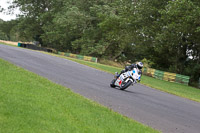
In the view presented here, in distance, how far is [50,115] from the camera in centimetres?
679

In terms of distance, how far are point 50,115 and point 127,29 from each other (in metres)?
36.3

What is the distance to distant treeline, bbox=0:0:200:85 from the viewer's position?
3262 cm

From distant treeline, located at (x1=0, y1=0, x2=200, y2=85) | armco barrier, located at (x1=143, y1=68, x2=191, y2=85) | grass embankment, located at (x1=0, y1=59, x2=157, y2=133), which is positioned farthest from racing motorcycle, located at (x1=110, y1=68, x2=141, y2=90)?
armco barrier, located at (x1=143, y1=68, x2=191, y2=85)

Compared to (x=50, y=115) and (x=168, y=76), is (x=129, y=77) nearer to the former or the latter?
(x=50, y=115)

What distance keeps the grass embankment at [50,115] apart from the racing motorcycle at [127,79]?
5.83 metres

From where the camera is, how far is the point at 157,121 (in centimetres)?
918

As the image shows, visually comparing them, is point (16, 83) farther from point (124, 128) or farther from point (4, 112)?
point (124, 128)

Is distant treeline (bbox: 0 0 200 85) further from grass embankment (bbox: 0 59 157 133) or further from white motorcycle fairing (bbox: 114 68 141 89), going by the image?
grass embankment (bbox: 0 59 157 133)

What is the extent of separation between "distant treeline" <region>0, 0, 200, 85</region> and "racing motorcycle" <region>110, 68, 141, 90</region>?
14.8m

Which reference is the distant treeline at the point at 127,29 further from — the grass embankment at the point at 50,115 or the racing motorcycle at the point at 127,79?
the grass embankment at the point at 50,115

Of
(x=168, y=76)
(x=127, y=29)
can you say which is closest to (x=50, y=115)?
(x=168, y=76)

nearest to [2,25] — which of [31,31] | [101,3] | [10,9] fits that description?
[10,9]

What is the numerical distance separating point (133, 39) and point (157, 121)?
35.4 metres

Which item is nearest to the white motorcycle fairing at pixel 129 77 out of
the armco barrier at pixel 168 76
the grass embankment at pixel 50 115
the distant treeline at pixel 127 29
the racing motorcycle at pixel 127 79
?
the racing motorcycle at pixel 127 79
